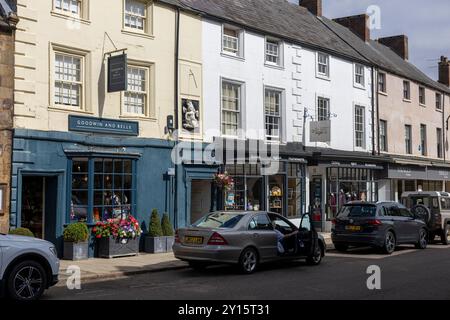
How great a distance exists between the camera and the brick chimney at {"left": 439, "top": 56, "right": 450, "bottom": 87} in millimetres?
39219

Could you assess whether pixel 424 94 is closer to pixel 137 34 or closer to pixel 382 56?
pixel 382 56

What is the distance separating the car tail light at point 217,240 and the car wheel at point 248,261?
0.64 metres

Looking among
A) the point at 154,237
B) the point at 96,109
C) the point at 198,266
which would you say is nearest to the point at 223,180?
the point at 154,237

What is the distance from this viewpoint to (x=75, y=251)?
49.3 ft

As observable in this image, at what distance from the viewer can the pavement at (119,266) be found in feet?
41.2

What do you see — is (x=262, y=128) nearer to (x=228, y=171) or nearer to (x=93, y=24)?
(x=228, y=171)

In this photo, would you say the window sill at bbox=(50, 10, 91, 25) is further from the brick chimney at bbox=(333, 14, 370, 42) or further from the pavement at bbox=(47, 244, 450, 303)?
the brick chimney at bbox=(333, 14, 370, 42)

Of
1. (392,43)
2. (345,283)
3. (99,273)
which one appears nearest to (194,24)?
(99,273)

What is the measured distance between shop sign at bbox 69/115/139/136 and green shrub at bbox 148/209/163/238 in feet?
8.33

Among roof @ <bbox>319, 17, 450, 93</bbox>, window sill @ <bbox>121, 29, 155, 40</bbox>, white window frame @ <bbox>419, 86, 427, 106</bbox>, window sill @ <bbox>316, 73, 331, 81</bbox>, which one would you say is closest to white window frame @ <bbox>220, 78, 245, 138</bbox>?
window sill @ <bbox>121, 29, 155, 40</bbox>

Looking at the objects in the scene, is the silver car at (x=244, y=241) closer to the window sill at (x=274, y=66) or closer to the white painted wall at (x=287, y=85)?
the white painted wall at (x=287, y=85)

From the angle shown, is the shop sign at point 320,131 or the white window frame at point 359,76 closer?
the shop sign at point 320,131

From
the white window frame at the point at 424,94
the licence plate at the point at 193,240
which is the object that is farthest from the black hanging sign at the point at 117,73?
the white window frame at the point at 424,94

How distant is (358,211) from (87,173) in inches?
327
